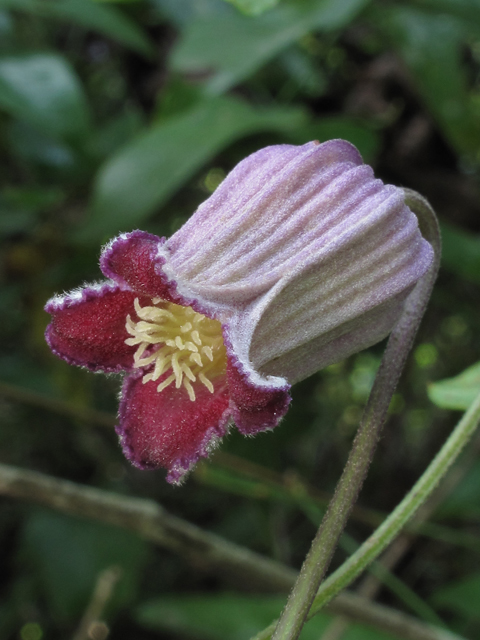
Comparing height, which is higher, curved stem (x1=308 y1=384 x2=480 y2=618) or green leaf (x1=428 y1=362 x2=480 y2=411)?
curved stem (x1=308 y1=384 x2=480 y2=618)

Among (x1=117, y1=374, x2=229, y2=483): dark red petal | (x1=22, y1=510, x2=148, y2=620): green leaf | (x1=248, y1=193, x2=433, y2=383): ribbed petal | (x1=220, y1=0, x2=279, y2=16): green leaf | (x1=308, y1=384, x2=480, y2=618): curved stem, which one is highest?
(x1=220, y1=0, x2=279, y2=16): green leaf

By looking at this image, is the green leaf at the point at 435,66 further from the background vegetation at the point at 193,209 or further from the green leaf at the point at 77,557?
the green leaf at the point at 77,557

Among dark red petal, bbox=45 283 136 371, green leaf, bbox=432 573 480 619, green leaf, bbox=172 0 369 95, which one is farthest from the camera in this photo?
green leaf, bbox=432 573 480 619

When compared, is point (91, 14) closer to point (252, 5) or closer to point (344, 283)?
point (252, 5)

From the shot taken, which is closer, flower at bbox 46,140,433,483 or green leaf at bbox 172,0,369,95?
flower at bbox 46,140,433,483

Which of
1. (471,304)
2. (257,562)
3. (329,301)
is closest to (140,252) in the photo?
(329,301)

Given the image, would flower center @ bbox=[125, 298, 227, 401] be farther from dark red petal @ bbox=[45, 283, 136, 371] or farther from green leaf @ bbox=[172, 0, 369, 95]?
green leaf @ bbox=[172, 0, 369, 95]

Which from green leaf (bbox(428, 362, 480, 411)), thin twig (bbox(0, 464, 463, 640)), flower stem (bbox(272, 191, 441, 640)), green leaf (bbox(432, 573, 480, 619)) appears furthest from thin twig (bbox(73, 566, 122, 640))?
flower stem (bbox(272, 191, 441, 640))
